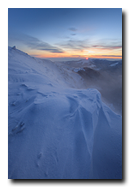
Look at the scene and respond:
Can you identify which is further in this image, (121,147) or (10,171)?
(121,147)

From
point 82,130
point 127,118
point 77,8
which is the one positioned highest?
point 77,8

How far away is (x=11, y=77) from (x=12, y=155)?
175 centimetres

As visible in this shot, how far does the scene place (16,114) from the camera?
5.31 feet

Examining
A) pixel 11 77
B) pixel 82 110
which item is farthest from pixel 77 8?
pixel 11 77

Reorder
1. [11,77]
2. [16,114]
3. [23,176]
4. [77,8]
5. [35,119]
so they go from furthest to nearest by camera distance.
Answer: [11,77] → [77,8] → [16,114] → [35,119] → [23,176]

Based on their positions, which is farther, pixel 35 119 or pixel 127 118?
pixel 127 118

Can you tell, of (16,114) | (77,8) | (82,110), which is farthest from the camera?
(82,110)
